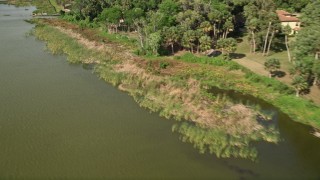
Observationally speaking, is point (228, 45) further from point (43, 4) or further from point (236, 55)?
point (43, 4)

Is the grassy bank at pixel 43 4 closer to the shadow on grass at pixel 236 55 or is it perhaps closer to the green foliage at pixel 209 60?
the green foliage at pixel 209 60

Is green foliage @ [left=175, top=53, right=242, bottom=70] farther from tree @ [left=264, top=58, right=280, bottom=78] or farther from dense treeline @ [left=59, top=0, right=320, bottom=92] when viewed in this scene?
tree @ [left=264, top=58, right=280, bottom=78]

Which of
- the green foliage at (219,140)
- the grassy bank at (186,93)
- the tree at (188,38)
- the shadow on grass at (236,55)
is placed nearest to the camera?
the green foliage at (219,140)

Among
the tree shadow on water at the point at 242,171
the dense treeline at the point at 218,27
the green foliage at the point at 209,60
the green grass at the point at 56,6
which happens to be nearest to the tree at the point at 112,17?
the dense treeline at the point at 218,27

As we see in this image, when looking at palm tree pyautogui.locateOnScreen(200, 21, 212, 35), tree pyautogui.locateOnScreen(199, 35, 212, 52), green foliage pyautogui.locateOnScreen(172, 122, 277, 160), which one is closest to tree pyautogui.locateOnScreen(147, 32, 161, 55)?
tree pyautogui.locateOnScreen(199, 35, 212, 52)

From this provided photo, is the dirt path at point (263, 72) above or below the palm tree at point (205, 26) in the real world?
below

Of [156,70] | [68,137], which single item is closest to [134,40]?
[156,70]
